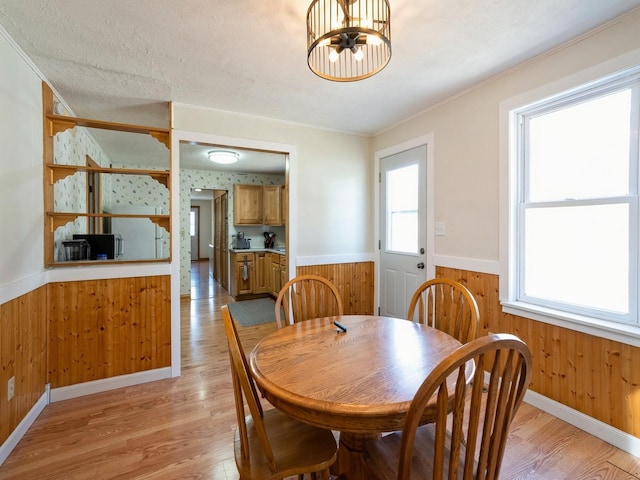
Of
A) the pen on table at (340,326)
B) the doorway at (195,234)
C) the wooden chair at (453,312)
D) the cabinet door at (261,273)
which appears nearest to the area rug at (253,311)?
the cabinet door at (261,273)

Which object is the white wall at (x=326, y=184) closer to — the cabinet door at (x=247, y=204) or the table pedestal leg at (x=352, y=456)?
the table pedestal leg at (x=352, y=456)

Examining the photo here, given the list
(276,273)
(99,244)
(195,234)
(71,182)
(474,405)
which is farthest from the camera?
(195,234)

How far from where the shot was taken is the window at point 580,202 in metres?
1.72

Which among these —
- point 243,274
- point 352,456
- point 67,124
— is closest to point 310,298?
point 352,456

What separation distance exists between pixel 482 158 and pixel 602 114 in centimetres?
72

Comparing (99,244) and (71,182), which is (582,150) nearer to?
(99,244)

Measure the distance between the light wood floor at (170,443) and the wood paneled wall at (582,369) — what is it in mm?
174

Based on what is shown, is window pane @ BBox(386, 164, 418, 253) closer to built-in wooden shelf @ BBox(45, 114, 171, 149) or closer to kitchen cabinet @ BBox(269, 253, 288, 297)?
kitchen cabinet @ BBox(269, 253, 288, 297)

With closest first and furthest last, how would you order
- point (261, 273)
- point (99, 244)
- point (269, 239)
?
point (99, 244)
point (261, 273)
point (269, 239)

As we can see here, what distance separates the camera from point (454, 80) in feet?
7.65

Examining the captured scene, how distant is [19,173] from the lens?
1.83m

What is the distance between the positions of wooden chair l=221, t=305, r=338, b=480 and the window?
1.87 m

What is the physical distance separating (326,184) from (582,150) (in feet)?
7.28

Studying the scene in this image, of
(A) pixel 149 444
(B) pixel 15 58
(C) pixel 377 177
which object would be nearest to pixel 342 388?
(A) pixel 149 444
